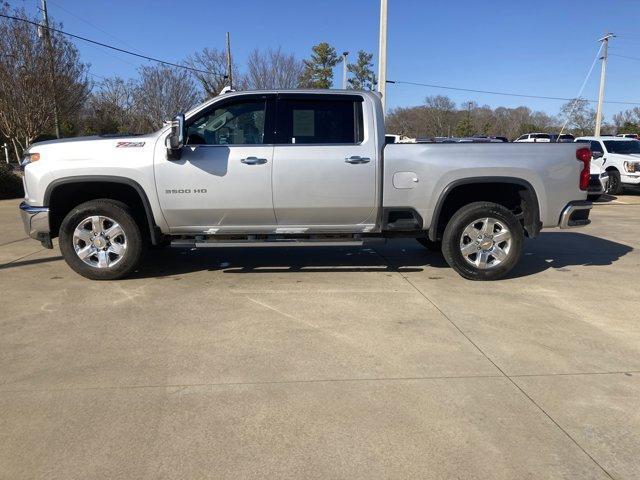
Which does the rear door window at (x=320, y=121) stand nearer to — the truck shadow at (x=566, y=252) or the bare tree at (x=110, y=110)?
the truck shadow at (x=566, y=252)

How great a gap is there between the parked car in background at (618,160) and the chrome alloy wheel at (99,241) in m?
14.9

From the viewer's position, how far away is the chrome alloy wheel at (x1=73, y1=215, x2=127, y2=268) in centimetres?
582

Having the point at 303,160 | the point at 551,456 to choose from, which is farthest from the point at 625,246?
the point at 551,456

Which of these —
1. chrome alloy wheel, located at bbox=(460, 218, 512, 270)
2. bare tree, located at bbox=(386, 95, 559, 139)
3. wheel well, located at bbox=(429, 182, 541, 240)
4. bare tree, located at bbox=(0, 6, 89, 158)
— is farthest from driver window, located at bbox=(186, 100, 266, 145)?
bare tree, located at bbox=(386, 95, 559, 139)

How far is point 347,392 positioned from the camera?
3.41 metres

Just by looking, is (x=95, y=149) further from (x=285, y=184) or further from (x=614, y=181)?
(x=614, y=181)

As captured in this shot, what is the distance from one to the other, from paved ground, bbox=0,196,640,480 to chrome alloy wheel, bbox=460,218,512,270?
1.10 feet

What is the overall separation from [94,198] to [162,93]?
26.2m

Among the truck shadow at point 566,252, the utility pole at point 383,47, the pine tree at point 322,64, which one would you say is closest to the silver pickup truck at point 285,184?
the truck shadow at point 566,252

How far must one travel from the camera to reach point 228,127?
5.78m

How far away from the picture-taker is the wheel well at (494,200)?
5.94 m

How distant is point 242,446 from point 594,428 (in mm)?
2053

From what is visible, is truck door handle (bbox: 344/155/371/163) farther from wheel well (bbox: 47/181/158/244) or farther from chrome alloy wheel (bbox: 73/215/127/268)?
chrome alloy wheel (bbox: 73/215/127/268)

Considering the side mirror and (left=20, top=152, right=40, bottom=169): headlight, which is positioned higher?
the side mirror
